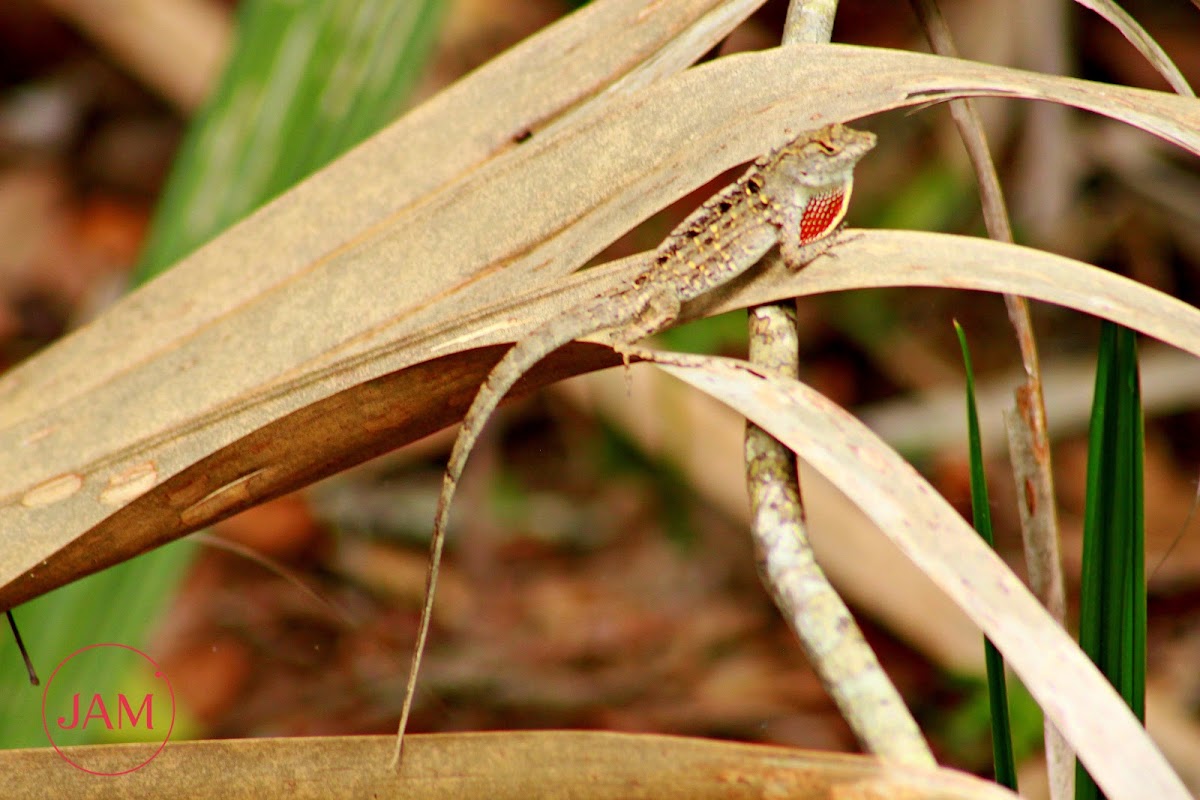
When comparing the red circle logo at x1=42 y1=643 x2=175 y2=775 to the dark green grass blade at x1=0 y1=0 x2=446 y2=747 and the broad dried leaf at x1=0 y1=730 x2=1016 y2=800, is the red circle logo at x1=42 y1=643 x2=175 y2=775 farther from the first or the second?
the dark green grass blade at x1=0 y1=0 x2=446 y2=747

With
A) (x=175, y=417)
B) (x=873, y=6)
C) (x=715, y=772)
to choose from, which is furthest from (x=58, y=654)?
(x=873, y=6)

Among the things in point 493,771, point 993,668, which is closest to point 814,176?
point 993,668

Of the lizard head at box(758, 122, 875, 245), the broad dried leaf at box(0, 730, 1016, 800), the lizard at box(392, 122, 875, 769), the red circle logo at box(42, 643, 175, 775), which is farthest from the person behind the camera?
the lizard head at box(758, 122, 875, 245)

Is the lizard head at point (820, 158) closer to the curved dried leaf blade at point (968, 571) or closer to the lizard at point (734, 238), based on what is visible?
the lizard at point (734, 238)

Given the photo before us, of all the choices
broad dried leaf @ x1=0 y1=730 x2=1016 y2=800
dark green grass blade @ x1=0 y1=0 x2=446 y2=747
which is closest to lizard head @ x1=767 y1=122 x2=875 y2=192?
dark green grass blade @ x1=0 y1=0 x2=446 y2=747

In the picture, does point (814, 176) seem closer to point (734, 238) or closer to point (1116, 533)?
point (734, 238)

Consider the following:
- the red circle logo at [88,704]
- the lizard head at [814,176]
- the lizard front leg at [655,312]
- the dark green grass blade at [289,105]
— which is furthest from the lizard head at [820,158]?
the red circle logo at [88,704]

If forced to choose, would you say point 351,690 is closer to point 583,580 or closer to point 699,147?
point 583,580
